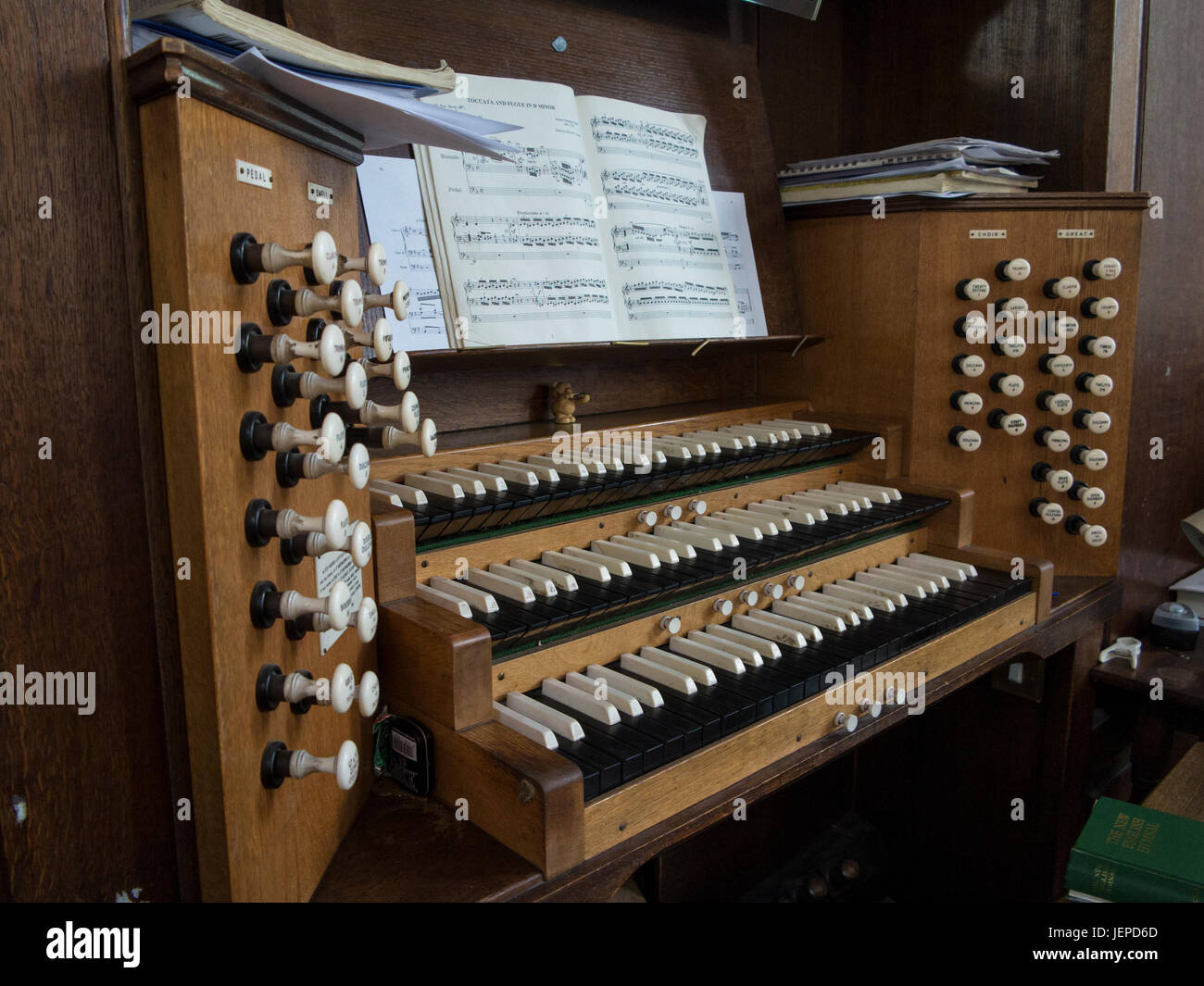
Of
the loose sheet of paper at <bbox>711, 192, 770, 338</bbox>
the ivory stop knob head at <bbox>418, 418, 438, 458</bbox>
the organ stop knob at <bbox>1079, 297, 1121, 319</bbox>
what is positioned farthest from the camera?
the loose sheet of paper at <bbox>711, 192, 770, 338</bbox>

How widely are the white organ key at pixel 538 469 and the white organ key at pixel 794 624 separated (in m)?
0.50

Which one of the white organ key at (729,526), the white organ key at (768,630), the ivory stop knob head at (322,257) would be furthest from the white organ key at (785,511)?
the ivory stop knob head at (322,257)

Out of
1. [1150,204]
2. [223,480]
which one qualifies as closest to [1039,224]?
[1150,204]

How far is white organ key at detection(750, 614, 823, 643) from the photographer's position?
1.82 metres

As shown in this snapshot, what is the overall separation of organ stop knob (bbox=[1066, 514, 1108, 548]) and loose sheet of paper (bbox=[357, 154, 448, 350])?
5.89ft

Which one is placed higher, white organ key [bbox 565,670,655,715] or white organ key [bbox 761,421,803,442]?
white organ key [bbox 761,421,803,442]

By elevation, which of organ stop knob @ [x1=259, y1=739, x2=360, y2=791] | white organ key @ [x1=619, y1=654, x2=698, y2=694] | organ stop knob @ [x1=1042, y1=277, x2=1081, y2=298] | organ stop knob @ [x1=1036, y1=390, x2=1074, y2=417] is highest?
organ stop knob @ [x1=1042, y1=277, x2=1081, y2=298]

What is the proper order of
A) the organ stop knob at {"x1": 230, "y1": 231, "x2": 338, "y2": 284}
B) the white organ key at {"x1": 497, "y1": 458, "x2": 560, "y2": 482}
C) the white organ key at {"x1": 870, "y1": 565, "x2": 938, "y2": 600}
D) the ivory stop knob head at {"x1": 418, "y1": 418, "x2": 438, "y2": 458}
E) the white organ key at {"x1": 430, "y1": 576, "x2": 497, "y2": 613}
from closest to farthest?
1. the organ stop knob at {"x1": 230, "y1": 231, "x2": 338, "y2": 284}
2. the ivory stop knob head at {"x1": 418, "y1": 418, "x2": 438, "y2": 458}
3. the white organ key at {"x1": 430, "y1": 576, "x2": 497, "y2": 613}
4. the white organ key at {"x1": 497, "y1": 458, "x2": 560, "y2": 482}
5. the white organ key at {"x1": 870, "y1": 565, "x2": 938, "y2": 600}

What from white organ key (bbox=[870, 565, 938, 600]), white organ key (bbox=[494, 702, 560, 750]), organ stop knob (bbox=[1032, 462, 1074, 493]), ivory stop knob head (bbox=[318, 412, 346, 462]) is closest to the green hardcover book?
white organ key (bbox=[870, 565, 938, 600])

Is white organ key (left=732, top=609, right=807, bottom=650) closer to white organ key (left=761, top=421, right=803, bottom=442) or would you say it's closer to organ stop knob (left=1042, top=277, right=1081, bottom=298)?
white organ key (left=761, top=421, right=803, bottom=442)

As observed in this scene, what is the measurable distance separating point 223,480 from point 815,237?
2.11 metres

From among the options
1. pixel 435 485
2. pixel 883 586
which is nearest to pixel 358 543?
pixel 435 485

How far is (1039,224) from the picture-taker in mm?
2486
